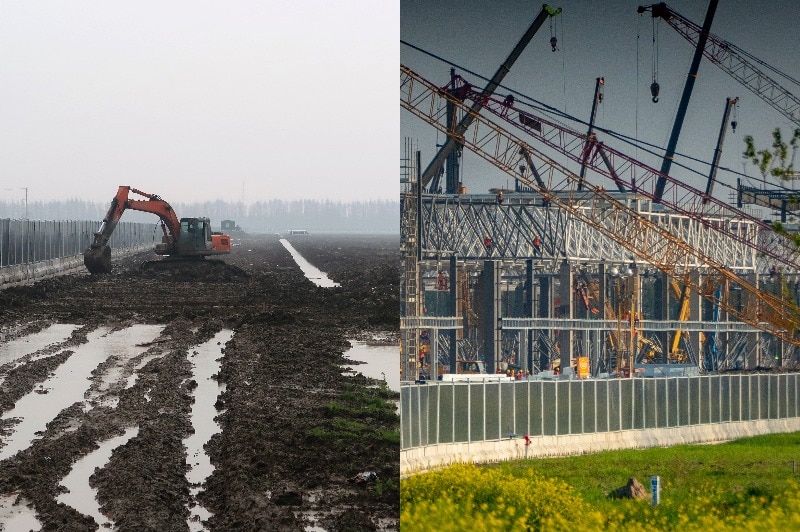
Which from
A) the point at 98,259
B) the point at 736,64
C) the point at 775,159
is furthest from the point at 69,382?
the point at 98,259

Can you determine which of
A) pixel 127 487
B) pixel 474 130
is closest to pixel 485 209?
pixel 474 130

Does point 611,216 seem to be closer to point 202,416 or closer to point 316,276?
point 202,416

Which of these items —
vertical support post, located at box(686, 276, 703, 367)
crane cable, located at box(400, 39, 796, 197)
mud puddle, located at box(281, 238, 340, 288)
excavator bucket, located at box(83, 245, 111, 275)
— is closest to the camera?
crane cable, located at box(400, 39, 796, 197)

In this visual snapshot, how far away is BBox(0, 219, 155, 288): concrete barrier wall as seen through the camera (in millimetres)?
74312

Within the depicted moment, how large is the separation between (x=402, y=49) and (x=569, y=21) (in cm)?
249

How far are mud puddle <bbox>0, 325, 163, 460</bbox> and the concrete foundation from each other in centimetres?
798

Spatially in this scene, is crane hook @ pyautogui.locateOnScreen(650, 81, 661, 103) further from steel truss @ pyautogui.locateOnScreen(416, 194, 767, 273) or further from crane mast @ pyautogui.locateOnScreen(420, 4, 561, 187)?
steel truss @ pyautogui.locateOnScreen(416, 194, 767, 273)

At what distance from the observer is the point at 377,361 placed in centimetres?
3519

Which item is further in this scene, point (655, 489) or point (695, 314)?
point (695, 314)

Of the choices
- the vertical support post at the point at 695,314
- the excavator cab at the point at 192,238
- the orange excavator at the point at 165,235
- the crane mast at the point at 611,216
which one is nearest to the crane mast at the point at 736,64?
the crane mast at the point at 611,216

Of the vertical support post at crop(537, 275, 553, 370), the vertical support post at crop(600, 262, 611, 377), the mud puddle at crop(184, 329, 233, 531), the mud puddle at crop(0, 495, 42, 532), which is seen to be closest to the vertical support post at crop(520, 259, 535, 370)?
the vertical support post at crop(537, 275, 553, 370)

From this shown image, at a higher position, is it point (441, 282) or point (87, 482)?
point (441, 282)

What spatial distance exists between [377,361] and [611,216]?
7.50m

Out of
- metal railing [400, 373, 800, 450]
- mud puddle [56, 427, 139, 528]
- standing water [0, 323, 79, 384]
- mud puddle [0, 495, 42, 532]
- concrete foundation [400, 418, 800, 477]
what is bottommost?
mud puddle [0, 495, 42, 532]
